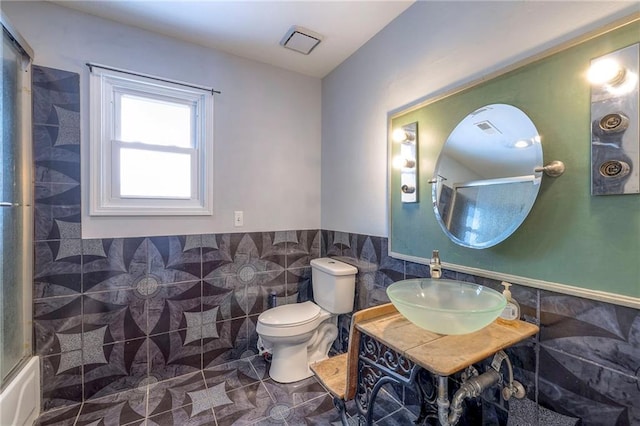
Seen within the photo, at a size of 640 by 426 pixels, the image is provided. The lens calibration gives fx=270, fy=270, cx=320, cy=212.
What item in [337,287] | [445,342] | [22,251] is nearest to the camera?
[445,342]

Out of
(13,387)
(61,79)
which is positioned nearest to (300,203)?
(61,79)

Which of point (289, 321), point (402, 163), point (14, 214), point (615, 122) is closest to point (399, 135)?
point (402, 163)

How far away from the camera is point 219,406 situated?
5.47 ft

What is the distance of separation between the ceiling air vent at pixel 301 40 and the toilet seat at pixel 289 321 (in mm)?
1992

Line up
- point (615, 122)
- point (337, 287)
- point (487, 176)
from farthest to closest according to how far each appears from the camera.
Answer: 1. point (337, 287)
2. point (487, 176)
3. point (615, 122)

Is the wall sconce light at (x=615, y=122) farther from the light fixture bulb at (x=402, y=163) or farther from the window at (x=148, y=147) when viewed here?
the window at (x=148, y=147)

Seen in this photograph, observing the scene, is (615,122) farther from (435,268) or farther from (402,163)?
(402,163)

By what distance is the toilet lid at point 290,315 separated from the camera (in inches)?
73.2

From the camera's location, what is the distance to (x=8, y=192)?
4.57 ft

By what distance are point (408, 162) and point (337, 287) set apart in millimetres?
1013

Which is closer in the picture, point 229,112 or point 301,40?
point 301,40

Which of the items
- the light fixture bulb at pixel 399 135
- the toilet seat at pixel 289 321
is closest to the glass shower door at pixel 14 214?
the toilet seat at pixel 289 321

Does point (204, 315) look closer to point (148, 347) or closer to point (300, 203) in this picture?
point (148, 347)

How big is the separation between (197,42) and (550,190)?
92.9 inches
